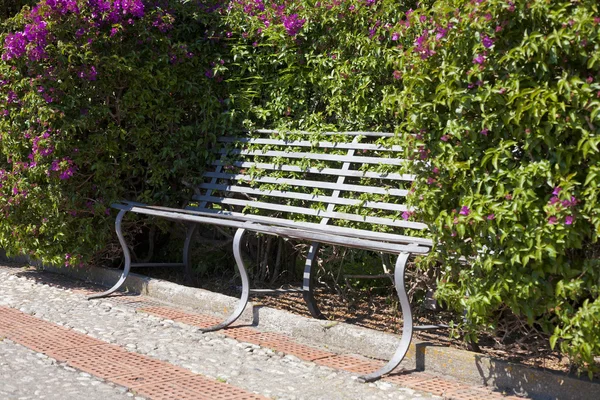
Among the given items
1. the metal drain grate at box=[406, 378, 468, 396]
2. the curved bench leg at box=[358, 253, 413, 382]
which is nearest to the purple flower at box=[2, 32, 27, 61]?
the curved bench leg at box=[358, 253, 413, 382]

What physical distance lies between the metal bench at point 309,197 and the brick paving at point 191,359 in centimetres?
27

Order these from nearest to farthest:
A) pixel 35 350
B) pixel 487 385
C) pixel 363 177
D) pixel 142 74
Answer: pixel 487 385 < pixel 35 350 < pixel 363 177 < pixel 142 74

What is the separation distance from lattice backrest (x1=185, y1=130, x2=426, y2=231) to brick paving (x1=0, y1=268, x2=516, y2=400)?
3.34 ft

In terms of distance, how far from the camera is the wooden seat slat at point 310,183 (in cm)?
593

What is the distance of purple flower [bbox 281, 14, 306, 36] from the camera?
6.85m

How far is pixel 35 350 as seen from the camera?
17.4 feet

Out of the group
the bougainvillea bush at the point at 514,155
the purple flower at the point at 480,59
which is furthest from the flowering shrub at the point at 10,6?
the purple flower at the point at 480,59

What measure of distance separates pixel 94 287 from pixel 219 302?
158 centimetres

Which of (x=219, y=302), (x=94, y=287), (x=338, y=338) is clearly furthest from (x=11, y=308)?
(x=338, y=338)

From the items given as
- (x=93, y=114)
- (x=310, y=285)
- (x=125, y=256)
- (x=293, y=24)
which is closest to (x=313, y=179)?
(x=310, y=285)

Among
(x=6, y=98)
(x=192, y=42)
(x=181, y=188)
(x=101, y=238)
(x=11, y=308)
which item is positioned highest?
(x=192, y=42)

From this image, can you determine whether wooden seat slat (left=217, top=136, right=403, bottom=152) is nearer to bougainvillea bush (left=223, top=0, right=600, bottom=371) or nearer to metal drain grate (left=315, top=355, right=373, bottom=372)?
bougainvillea bush (left=223, top=0, right=600, bottom=371)

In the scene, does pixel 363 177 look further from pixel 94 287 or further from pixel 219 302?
pixel 94 287

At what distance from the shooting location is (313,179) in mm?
6754
